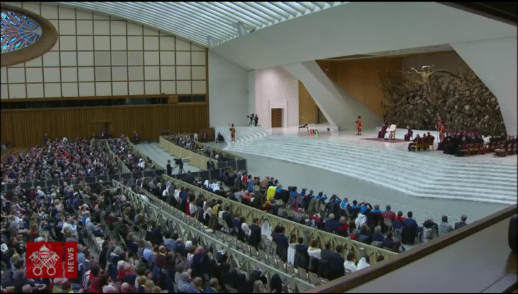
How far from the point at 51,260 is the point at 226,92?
96.8 feet

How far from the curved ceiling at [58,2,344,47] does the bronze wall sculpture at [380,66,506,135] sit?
8913 mm

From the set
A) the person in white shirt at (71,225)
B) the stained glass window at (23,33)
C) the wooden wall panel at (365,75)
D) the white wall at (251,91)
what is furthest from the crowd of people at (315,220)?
the wooden wall panel at (365,75)

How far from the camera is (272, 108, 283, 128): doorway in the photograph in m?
35.3

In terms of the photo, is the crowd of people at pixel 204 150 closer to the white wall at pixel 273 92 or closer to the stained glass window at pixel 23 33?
the white wall at pixel 273 92

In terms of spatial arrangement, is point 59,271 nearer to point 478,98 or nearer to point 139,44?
point 478,98

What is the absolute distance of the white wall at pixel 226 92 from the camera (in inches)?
1357

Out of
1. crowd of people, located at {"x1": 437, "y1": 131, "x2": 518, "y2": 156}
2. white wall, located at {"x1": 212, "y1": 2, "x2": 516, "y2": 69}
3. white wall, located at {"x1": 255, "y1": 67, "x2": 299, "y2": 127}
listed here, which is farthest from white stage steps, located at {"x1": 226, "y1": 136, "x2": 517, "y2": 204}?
white wall, located at {"x1": 255, "y1": 67, "x2": 299, "y2": 127}

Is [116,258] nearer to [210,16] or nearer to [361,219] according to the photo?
[361,219]

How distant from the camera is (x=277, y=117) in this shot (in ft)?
116

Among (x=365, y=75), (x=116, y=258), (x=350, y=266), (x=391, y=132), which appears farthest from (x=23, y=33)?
(x=365, y=75)

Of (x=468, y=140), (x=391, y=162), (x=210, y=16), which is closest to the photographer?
(x=468, y=140)

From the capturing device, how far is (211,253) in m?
7.04

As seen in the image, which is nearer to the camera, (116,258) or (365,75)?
(116,258)

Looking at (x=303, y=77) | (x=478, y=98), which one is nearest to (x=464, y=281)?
(x=478, y=98)
